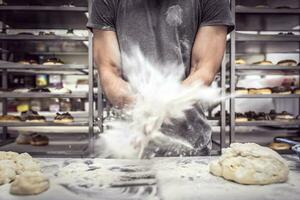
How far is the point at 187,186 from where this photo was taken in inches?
44.1

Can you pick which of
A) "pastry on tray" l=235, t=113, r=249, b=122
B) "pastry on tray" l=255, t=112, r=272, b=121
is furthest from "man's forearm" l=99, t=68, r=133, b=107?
"pastry on tray" l=255, t=112, r=272, b=121

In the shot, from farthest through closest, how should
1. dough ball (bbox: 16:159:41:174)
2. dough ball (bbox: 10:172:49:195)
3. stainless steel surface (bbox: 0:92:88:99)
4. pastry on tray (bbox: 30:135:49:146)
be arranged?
pastry on tray (bbox: 30:135:49:146) → stainless steel surface (bbox: 0:92:88:99) → dough ball (bbox: 16:159:41:174) → dough ball (bbox: 10:172:49:195)

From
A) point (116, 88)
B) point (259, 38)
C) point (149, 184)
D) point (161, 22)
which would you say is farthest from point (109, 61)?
point (259, 38)

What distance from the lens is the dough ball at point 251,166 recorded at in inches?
45.6

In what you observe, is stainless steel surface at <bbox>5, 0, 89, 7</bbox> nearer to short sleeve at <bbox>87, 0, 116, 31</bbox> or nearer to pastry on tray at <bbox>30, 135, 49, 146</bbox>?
pastry on tray at <bbox>30, 135, 49, 146</bbox>

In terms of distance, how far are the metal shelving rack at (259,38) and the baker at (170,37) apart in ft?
6.58

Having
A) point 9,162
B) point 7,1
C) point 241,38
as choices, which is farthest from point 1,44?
point 9,162

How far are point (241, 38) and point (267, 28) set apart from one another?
1399mm

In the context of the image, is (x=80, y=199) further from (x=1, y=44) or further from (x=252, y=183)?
(x=1, y=44)

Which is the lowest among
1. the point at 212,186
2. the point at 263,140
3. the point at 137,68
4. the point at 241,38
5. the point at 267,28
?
the point at 263,140

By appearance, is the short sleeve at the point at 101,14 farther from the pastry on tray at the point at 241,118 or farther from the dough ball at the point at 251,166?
the pastry on tray at the point at 241,118

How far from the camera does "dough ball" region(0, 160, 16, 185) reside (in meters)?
1.15

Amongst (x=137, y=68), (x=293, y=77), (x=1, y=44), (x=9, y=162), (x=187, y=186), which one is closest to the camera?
(x=187, y=186)

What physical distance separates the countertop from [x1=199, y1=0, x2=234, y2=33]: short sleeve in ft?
2.87
